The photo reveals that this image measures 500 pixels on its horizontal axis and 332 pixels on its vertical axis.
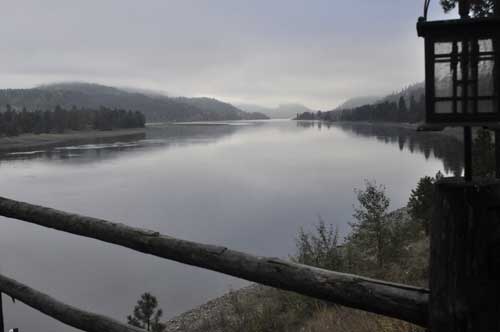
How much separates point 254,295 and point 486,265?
10.9m

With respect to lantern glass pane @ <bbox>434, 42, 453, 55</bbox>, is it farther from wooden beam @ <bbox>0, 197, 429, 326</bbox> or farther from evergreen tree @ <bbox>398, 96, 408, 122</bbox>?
evergreen tree @ <bbox>398, 96, 408, 122</bbox>

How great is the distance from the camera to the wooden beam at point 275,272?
4.94 feet

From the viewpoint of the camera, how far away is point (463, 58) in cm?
170

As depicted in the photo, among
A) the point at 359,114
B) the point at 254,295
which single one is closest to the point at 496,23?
the point at 254,295

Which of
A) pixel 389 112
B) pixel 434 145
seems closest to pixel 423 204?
pixel 434 145

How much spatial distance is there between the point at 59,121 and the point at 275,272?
333 ft

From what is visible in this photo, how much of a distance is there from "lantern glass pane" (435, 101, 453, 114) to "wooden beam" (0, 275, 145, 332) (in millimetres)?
1688

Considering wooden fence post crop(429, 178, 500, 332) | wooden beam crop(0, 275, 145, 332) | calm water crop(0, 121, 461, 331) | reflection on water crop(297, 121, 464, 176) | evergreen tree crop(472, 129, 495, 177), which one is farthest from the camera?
reflection on water crop(297, 121, 464, 176)

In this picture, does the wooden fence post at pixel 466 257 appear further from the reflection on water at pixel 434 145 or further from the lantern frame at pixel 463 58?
the reflection on water at pixel 434 145

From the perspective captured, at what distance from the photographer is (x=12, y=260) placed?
1549 cm

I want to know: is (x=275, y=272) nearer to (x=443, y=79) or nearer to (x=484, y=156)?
(x=443, y=79)

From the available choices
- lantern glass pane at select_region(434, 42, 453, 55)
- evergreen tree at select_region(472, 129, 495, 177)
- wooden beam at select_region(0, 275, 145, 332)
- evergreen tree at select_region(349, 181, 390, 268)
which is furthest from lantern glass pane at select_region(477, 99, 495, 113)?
evergreen tree at select_region(472, 129, 495, 177)

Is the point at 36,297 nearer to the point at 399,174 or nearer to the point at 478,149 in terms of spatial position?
the point at 478,149

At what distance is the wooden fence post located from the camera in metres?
1.37
